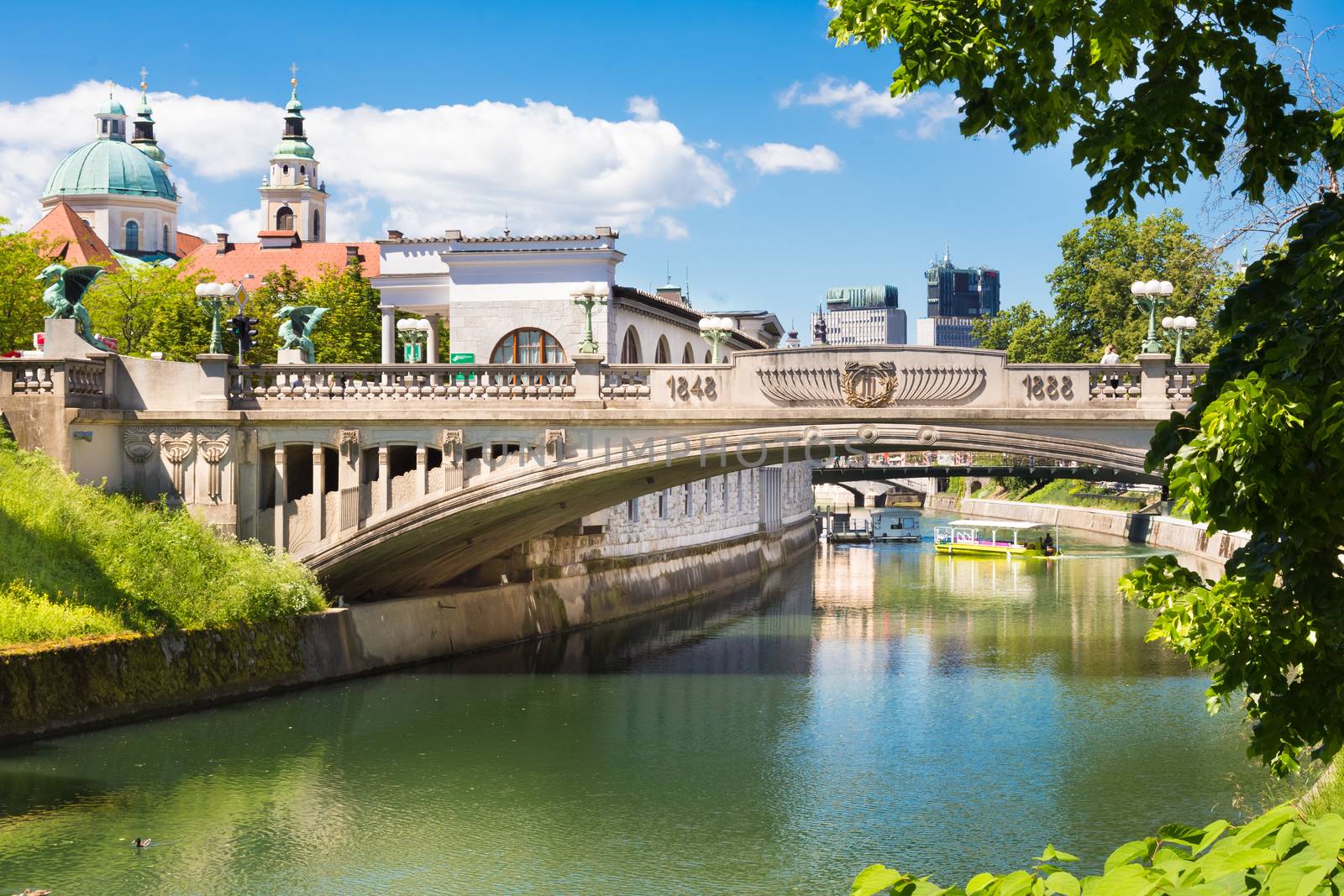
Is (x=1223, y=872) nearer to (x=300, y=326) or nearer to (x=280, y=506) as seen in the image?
(x=280, y=506)

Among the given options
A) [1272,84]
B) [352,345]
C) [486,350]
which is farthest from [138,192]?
[1272,84]

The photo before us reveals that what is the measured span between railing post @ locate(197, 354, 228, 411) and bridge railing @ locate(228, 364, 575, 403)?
269 mm

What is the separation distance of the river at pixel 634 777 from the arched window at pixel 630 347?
37.7ft

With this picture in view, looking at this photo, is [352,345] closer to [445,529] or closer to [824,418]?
[445,529]

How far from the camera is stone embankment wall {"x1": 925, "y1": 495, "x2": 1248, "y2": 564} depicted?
5044cm

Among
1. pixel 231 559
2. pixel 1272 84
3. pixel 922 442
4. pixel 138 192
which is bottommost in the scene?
pixel 231 559

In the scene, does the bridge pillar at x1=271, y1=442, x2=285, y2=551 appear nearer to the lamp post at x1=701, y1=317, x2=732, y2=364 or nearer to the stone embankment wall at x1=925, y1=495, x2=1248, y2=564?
the lamp post at x1=701, y1=317, x2=732, y2=364

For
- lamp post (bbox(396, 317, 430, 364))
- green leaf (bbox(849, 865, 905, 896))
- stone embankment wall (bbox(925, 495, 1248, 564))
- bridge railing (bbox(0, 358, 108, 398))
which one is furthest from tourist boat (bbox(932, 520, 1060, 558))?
green leaf (bbox(849, 865, 905, 896))

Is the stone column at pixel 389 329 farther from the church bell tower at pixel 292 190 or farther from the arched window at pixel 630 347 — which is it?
the church bell tower at pixel 292 190

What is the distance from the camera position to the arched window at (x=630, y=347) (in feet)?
132

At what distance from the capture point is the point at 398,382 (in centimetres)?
2580

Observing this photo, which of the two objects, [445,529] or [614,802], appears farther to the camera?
[445,529]

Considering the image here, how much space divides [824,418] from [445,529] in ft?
24.3

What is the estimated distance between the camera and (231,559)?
2464cm
